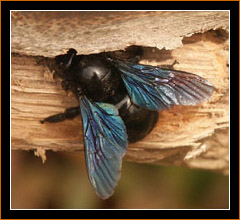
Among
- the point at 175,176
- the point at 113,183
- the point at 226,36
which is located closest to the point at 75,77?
the point at 113,183

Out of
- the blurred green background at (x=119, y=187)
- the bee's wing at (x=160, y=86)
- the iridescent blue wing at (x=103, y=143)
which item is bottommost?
the blurred green background at (x=119, y=187)

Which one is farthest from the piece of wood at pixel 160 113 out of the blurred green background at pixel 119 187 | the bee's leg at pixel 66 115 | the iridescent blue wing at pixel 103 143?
the blurred green background at pixel 119 187

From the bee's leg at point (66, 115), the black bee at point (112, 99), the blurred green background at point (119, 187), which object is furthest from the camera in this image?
the blurred green background at point (119, 187)

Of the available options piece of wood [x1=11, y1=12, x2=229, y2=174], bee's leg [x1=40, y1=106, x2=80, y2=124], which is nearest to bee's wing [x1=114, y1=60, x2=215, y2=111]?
piece of wood [x1=11, y1=12, x2=229, y2=174]

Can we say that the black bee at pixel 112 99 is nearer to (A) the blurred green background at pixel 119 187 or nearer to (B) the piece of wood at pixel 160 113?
(B) the piece of wood at pixel 160 113

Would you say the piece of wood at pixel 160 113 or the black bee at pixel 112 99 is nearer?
the black bee at pixel 112 99

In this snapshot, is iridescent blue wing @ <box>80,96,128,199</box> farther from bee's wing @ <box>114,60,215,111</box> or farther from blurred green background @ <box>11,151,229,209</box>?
blurred green background @ <box>11,151,229,209</box>

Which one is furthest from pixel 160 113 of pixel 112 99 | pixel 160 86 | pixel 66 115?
pixel 66 115
